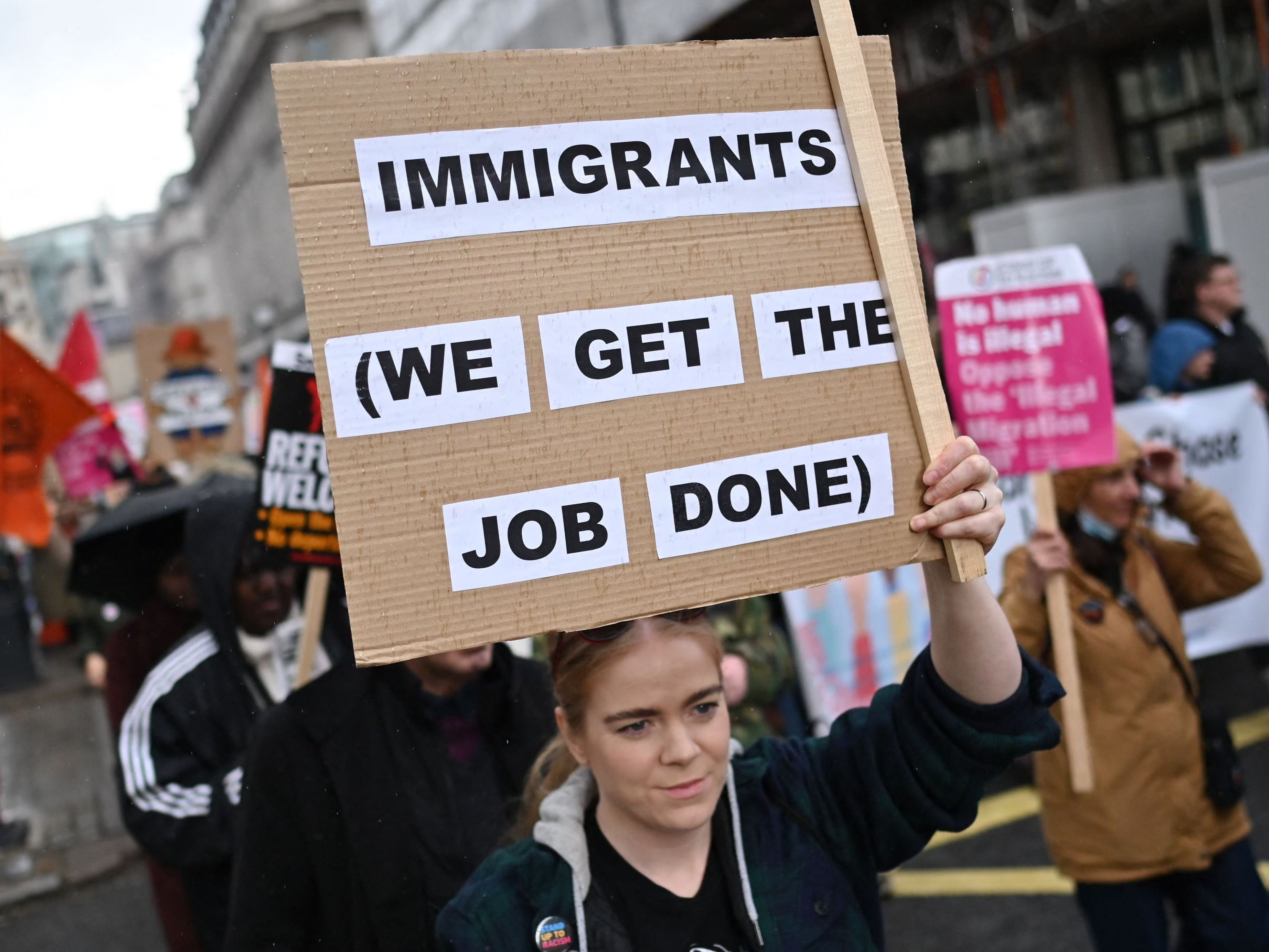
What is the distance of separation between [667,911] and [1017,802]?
4.43 m

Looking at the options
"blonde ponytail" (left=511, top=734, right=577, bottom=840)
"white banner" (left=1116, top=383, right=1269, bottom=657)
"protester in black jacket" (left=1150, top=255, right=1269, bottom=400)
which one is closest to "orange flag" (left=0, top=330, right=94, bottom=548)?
"blonde ponytail" (left=511, top=734, right=577, bottom=840)

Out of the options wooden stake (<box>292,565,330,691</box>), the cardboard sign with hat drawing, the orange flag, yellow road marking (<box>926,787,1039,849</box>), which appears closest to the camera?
wooden stake (<box>292,565,330,691</box>)

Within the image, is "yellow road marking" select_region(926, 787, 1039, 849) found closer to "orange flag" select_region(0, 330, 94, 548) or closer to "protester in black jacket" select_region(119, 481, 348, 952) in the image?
"protester in black jacket" select_region(119, 481, 348, 952)

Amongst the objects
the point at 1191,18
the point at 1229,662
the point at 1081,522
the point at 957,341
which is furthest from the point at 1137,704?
the point at 1191,18

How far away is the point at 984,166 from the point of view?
1288 cm

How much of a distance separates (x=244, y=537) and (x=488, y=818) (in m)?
1.21

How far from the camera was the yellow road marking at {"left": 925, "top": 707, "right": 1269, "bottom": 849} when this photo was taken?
557cm

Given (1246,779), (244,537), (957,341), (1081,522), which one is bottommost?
(1246,779)

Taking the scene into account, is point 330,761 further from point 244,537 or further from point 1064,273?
point 1064,273

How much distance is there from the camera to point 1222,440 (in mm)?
5855

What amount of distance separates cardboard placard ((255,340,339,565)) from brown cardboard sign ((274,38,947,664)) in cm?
159

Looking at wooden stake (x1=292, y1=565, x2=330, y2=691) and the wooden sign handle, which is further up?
the wooden sign handle

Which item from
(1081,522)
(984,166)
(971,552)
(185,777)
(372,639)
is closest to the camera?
(372,639)

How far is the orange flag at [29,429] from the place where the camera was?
4988mm
